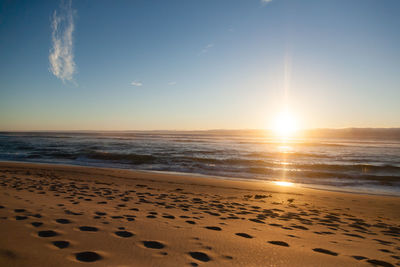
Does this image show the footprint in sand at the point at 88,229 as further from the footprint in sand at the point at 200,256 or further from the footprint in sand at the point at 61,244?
the footprint in sand at the point at 200,256

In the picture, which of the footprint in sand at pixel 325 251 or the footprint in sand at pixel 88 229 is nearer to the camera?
the footprint in sand at pixel 325 251

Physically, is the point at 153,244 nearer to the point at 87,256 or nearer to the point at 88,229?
the point at 87,256

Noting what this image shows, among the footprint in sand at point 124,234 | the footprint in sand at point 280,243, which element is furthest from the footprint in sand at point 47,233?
the footprint in sand at point 280,243

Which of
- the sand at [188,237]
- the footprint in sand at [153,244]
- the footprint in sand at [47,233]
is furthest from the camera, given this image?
the footprint in sand at [47,233]

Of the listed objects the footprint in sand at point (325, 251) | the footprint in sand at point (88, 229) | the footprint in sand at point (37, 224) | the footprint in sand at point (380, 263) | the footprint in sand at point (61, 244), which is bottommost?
the footprint in sand at point (380, 263)

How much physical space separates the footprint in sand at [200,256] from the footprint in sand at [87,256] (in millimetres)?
1078

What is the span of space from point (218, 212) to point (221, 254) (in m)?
2.88

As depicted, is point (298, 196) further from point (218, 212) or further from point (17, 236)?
point (17, 236)

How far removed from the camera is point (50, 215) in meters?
4.07

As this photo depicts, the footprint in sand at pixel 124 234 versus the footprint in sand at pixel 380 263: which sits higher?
the footprint in sand at pixel 124 234

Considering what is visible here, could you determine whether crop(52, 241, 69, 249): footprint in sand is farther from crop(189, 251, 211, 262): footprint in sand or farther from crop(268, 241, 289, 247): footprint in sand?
crop(268, 241, 289, 247): footprint in sand

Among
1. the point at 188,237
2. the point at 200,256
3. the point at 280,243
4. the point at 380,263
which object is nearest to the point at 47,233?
the point at 188,237

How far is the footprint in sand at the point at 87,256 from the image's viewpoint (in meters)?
2.47

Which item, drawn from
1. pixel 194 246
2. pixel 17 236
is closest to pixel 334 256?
pixel 194 246
